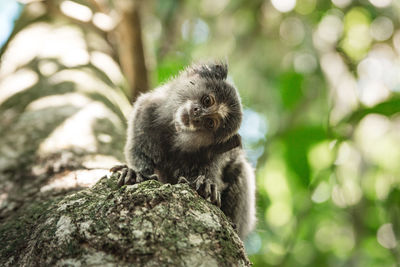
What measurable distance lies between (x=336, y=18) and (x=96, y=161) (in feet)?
14.2

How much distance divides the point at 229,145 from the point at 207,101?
1.47 feet

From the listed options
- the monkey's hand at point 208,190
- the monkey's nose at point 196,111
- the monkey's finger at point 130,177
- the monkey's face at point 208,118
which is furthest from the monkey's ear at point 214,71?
the monkey's finger at point 130,177

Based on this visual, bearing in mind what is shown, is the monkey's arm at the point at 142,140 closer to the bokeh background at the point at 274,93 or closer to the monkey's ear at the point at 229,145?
the bokeh background at the point at 274,93

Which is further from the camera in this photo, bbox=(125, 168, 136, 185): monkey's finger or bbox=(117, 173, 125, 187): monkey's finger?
bbox=(125, 168, 136, 185): monkey's finger

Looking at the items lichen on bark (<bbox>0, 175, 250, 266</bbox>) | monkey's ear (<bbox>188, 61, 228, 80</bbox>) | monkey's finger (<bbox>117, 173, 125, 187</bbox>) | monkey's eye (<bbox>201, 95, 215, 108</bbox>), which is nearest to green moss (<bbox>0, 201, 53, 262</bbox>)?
lichen on bark (<bbox>0, 175, 250, 266</bbox>)

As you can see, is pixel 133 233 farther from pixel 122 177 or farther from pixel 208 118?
pixel 208 118

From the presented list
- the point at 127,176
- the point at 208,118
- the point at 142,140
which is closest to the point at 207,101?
the point at 208,118

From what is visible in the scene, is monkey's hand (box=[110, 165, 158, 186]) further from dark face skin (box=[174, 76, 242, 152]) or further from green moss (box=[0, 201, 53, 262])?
dark face skin (box=[174, 76, 242, 152])

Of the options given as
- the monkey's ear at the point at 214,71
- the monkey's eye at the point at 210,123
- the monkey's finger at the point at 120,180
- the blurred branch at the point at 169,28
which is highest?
the blurred branch at the point at 169,28

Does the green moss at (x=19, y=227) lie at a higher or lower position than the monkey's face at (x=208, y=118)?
lower

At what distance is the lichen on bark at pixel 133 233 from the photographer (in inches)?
57.5

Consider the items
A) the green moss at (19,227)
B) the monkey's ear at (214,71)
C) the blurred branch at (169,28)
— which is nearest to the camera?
the green moss at (19,227)

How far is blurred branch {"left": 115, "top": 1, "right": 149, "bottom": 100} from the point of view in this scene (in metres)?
4.76

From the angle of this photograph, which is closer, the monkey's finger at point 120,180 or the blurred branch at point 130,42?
the monkey's finger at point 120,180
